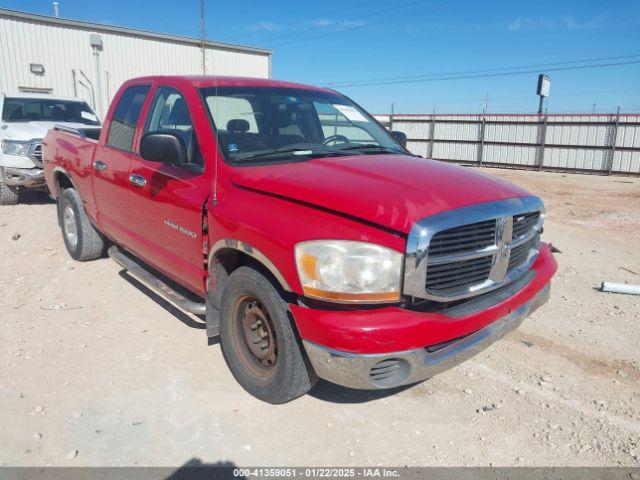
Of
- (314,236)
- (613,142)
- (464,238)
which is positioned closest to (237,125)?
(314,236)

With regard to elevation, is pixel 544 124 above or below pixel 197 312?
above

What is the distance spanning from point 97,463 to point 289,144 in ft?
7.48

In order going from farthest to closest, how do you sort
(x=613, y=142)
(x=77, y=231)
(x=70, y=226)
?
1. (x=613, y=142)
2. (x=70, y=226)
3. (x=77, y=231)

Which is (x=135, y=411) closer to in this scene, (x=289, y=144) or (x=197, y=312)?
(x=197, y=312)

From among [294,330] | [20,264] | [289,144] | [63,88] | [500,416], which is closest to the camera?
[294,330]

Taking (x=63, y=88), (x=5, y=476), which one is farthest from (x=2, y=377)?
(x=63, y=88)

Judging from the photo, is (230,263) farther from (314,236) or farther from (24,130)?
(24,130)

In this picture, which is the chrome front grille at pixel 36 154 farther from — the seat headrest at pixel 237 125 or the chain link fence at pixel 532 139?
the chain link fence at pixel 532 139

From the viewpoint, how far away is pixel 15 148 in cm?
834

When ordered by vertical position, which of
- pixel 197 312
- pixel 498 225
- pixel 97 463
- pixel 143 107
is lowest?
pixel 97 463

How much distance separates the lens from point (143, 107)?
416 cm

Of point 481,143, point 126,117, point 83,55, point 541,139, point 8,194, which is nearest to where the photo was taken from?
point 126,117

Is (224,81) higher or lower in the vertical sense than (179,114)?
higher

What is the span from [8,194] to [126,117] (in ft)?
18.8
